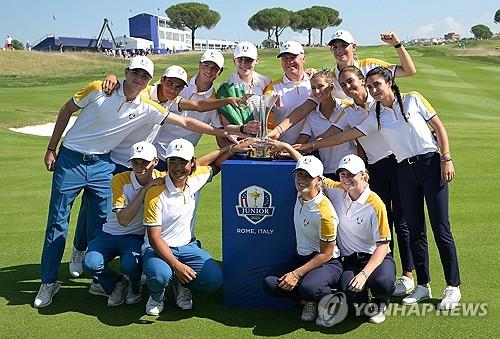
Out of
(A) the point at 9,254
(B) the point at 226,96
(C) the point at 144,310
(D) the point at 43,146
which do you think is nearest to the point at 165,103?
(B) the point at 226,96

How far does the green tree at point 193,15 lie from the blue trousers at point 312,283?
4140 inches

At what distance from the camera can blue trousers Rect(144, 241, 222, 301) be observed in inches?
180

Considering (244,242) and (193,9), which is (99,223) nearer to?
(244,242)

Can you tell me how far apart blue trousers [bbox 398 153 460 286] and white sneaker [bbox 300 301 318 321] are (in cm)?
99

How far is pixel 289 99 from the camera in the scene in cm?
523

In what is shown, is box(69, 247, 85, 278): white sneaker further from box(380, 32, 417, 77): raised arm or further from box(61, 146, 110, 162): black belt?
box(380, 32, 417, 77): raised arm

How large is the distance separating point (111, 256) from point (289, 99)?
6.86 ft

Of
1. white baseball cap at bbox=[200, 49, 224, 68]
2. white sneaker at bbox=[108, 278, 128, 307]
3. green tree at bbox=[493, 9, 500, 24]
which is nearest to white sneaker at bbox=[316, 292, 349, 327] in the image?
white sneaker at bbox=[108, 278, 128, 307]

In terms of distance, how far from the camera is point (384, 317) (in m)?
4.38

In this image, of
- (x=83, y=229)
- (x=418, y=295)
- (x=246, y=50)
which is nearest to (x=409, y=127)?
(x=418, y=295)

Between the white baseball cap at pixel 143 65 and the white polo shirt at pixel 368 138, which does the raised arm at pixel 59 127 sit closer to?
the white baseball cap at pixel 143 65

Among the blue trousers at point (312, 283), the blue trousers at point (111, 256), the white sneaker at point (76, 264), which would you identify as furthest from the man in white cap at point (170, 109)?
the blue trousers at point (312, 283)

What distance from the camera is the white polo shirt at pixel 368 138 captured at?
487 cm

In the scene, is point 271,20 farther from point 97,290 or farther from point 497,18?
point 97,290
